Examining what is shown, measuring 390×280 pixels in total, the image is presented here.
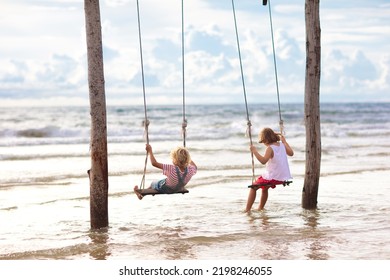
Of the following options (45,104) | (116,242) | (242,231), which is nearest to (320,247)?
(242,231)

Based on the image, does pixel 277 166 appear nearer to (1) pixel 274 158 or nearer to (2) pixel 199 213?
(1) pixel 274 158

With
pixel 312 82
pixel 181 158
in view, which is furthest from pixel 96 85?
pixel 312 82

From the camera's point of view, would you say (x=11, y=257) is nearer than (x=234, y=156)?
Yes

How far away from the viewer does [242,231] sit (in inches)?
349

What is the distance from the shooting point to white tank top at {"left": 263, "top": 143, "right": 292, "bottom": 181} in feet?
31.3

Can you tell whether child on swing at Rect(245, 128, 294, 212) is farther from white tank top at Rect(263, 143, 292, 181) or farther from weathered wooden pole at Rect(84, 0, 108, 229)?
weathered wooden pole at Rect(84, 0, 108, 229)

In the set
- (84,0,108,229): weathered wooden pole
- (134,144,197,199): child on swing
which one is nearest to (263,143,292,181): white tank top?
(134,144,197,199): child on swing

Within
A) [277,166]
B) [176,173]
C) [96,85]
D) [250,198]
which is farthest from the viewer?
[250,198]

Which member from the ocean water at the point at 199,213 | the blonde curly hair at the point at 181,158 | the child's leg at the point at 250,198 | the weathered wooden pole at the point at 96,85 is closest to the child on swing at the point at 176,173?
the blonde curly hair at the point at 181,158

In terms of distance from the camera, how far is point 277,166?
9562 millimetres

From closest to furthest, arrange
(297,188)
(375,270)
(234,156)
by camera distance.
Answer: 1. (375,270)
2. (297,188)
3. (234,156)

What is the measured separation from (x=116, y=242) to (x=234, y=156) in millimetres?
11507

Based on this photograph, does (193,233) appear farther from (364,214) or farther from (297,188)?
(297,188)

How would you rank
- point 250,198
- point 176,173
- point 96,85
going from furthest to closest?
1. point 250,198
2. point 176,173
3. point 96,85
